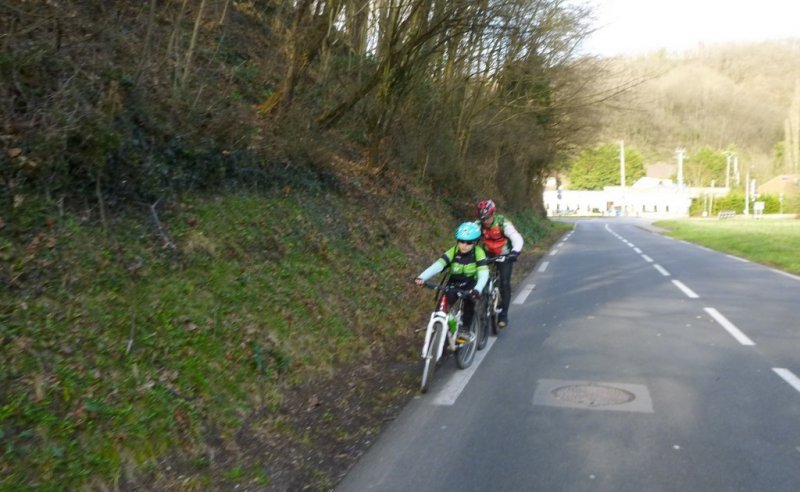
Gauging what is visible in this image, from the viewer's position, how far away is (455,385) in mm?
7414

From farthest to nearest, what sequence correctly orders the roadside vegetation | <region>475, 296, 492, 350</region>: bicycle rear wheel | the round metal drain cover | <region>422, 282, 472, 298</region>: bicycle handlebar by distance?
<region>475, 296, 492, 350</region>: bicycle rear wheel, <region>422, 282, 472, 298</region>: bicycle handlebar, the round metal drain cover, the roadside vegetation

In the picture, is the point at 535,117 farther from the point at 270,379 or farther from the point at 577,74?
the point at 270,379

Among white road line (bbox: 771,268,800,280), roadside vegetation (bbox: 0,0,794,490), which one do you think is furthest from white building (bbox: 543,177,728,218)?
roadside vegetation (bbox: 0,0,794,490)

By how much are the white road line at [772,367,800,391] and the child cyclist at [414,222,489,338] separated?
3.24 m

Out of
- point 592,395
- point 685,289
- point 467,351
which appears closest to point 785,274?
point 685,289

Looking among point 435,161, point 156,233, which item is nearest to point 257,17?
point 435,161

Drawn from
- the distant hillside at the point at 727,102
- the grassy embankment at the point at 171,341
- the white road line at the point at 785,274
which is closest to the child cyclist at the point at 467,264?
the grassy embankment at the point at 171,341

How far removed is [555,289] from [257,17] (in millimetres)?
9105

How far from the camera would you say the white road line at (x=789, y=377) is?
7.24m

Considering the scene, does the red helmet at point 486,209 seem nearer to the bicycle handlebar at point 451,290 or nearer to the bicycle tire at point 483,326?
the bicycle tire at point 483,326

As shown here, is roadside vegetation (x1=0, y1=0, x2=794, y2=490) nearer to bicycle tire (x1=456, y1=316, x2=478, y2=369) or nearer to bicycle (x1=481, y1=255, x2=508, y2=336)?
bicycle tire (x1=456, y1=316, x2=478, y2=369)

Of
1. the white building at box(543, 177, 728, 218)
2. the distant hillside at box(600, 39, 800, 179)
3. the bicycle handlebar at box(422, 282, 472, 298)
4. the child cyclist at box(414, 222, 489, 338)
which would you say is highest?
the distant hillside at box(600, 39, 800, 179)

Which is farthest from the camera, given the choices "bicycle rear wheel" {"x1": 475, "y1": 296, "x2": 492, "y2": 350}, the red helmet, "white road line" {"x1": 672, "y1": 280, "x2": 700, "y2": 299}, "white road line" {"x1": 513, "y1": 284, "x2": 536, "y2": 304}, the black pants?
"white road line" {"x1": 672, "y1": 280, "x2": 700, "y2": 299}

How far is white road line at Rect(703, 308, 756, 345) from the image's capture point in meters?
9.58
